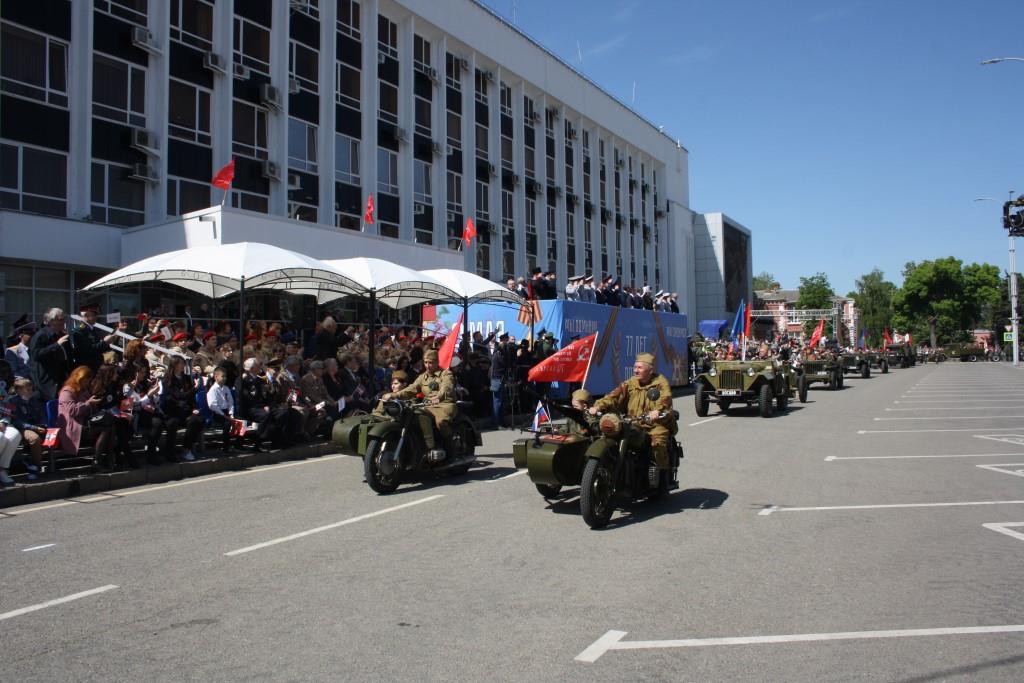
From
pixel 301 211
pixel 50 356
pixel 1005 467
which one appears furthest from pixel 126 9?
pixel 1005 467

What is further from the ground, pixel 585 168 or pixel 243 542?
pixel 585 168

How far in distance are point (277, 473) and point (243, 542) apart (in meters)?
4.39

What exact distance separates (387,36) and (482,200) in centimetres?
940

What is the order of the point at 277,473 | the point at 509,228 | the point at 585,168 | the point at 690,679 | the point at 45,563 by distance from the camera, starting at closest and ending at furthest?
the point at 690,679
the point at 45,563
the point at 277,473
the point at 509,228
the point at 585,168

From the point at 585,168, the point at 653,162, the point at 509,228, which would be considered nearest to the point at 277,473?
the point at 509,228

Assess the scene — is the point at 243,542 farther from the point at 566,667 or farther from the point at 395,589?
the point at 566,667

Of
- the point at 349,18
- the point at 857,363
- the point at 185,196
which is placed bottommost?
the point at 857,363

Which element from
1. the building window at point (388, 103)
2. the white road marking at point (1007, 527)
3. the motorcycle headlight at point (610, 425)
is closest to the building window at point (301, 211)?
the building window at point (388, 103)

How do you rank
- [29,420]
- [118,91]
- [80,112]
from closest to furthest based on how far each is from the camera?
[29,420] < [80,112] < [118,91]

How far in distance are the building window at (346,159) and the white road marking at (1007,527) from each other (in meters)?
27.9

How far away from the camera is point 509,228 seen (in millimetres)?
42969

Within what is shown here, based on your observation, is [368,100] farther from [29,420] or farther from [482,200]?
[29,420]

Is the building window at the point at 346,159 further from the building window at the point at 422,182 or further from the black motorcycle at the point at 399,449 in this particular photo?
the black motorcycle at the point at 399,449

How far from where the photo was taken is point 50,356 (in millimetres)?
11305
